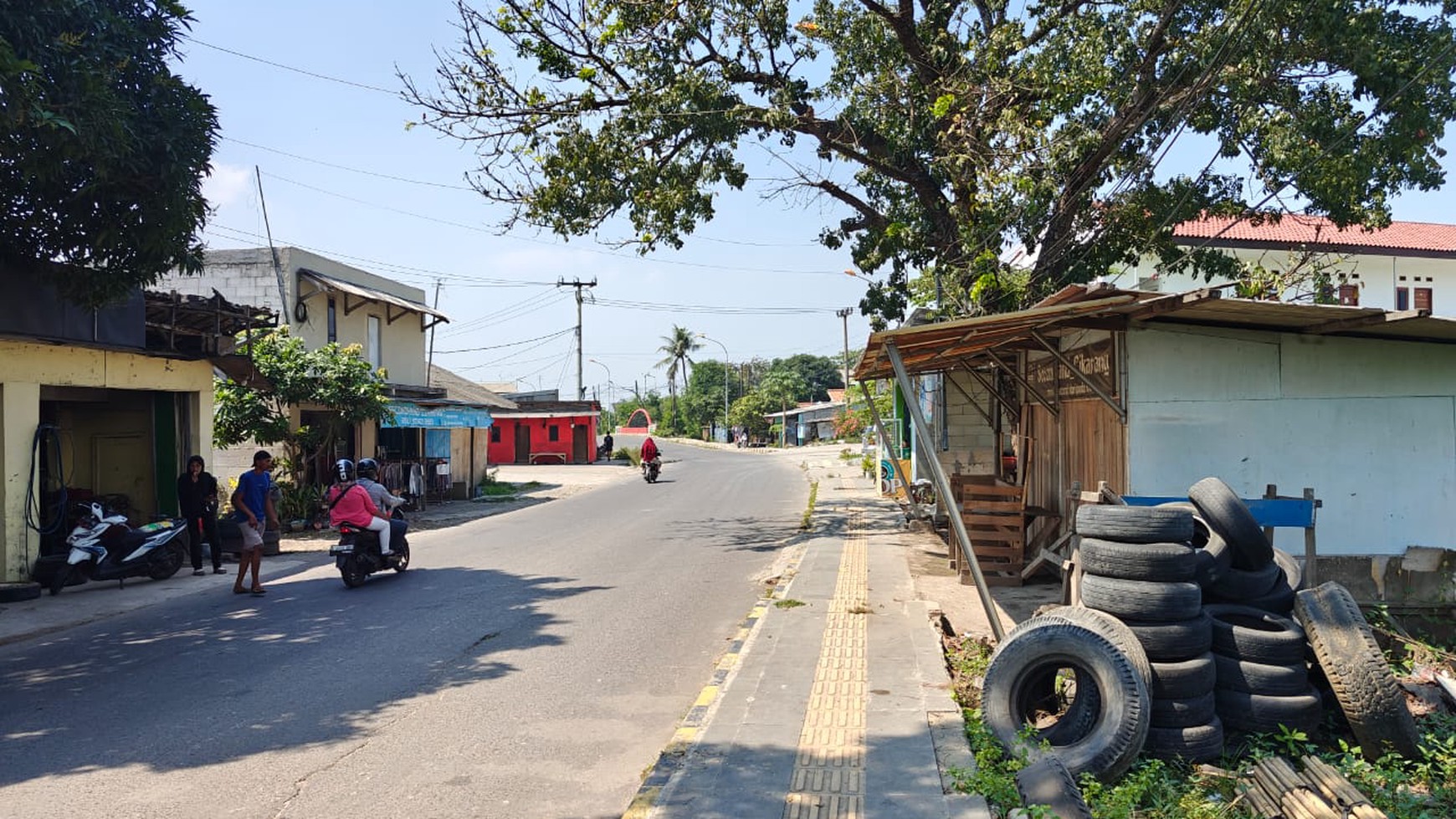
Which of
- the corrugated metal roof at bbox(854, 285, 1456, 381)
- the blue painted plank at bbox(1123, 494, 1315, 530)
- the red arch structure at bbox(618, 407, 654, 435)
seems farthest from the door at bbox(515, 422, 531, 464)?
the blue painted plank at bbox(1123, 494, 1315, 530)

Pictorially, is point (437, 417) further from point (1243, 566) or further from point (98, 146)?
point (1243, 566)

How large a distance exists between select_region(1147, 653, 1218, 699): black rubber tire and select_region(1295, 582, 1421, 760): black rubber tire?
2.43 ft

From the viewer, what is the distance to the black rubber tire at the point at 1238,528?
18.7 feet

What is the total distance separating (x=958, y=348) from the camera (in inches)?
404

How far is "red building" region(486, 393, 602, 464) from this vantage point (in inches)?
1889

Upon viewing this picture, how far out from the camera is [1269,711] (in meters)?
5.20

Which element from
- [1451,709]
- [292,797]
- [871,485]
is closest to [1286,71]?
[1451,709]

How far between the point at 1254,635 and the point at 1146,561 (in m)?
0.76

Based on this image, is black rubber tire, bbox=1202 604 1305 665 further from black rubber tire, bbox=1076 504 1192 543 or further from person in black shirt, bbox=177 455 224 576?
person in black shirt, bbox=177 455 224 576

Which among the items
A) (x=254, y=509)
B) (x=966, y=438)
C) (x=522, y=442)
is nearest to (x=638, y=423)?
(x=522, y=442)

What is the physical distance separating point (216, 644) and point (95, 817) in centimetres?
409

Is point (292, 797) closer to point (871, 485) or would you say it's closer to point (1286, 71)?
point (1286, 71)

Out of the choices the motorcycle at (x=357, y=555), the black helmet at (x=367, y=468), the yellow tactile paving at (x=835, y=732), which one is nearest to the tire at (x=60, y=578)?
the motorcycle at (x=357, y=555)

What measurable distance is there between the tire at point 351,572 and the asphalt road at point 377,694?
0.41 ft
